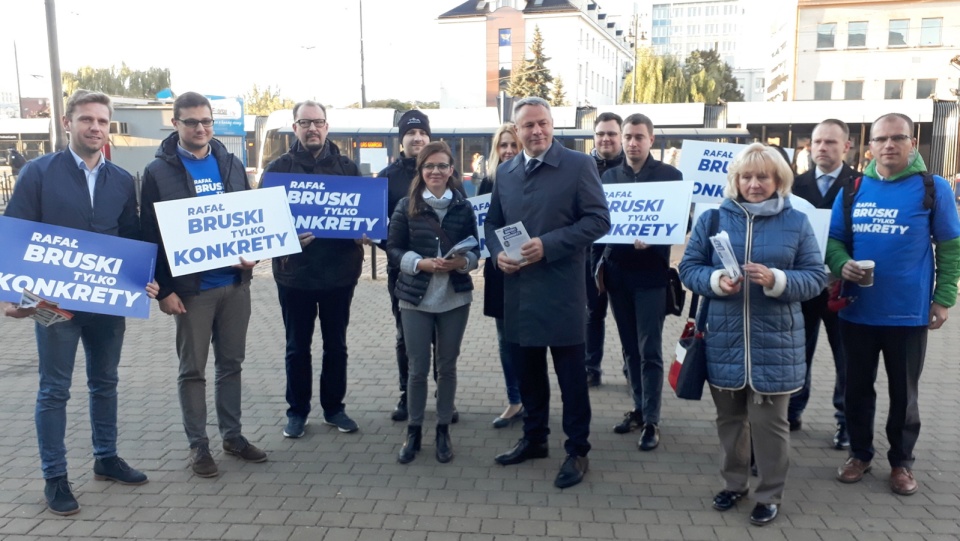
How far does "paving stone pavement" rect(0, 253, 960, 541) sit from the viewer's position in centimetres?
388

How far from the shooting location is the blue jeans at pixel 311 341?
5.20 meters

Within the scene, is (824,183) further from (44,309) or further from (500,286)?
(44,309)

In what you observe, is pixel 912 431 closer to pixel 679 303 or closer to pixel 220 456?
pixel 679 303

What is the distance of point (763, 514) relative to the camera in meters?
3.93

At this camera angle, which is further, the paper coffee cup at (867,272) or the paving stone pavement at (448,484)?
the paper coffee cup at (867,272)

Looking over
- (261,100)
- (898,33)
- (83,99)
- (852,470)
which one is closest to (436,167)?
(83,99)

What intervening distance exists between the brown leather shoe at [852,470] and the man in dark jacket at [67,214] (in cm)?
435

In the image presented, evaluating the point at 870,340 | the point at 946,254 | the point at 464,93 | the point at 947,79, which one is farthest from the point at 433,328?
the point at 464,93

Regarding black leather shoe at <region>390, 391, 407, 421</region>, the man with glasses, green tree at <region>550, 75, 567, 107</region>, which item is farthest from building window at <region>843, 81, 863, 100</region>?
A: black leather shoe at <region>390, 391, 407, 421</region>

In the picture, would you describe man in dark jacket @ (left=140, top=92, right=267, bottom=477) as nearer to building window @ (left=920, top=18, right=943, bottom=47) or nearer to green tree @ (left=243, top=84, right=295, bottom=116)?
building window @ (left=920, top=18, right=943, bottom=47)

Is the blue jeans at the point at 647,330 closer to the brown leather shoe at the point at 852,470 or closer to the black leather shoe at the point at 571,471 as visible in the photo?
the black leather shoe at the point at 571,471

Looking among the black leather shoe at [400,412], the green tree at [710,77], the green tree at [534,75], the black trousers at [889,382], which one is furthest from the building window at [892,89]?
the black leather shoe at [400,412]

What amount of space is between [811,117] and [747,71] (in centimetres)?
11338

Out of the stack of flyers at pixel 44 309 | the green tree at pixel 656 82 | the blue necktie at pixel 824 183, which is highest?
the green tree at pixel 656 82
